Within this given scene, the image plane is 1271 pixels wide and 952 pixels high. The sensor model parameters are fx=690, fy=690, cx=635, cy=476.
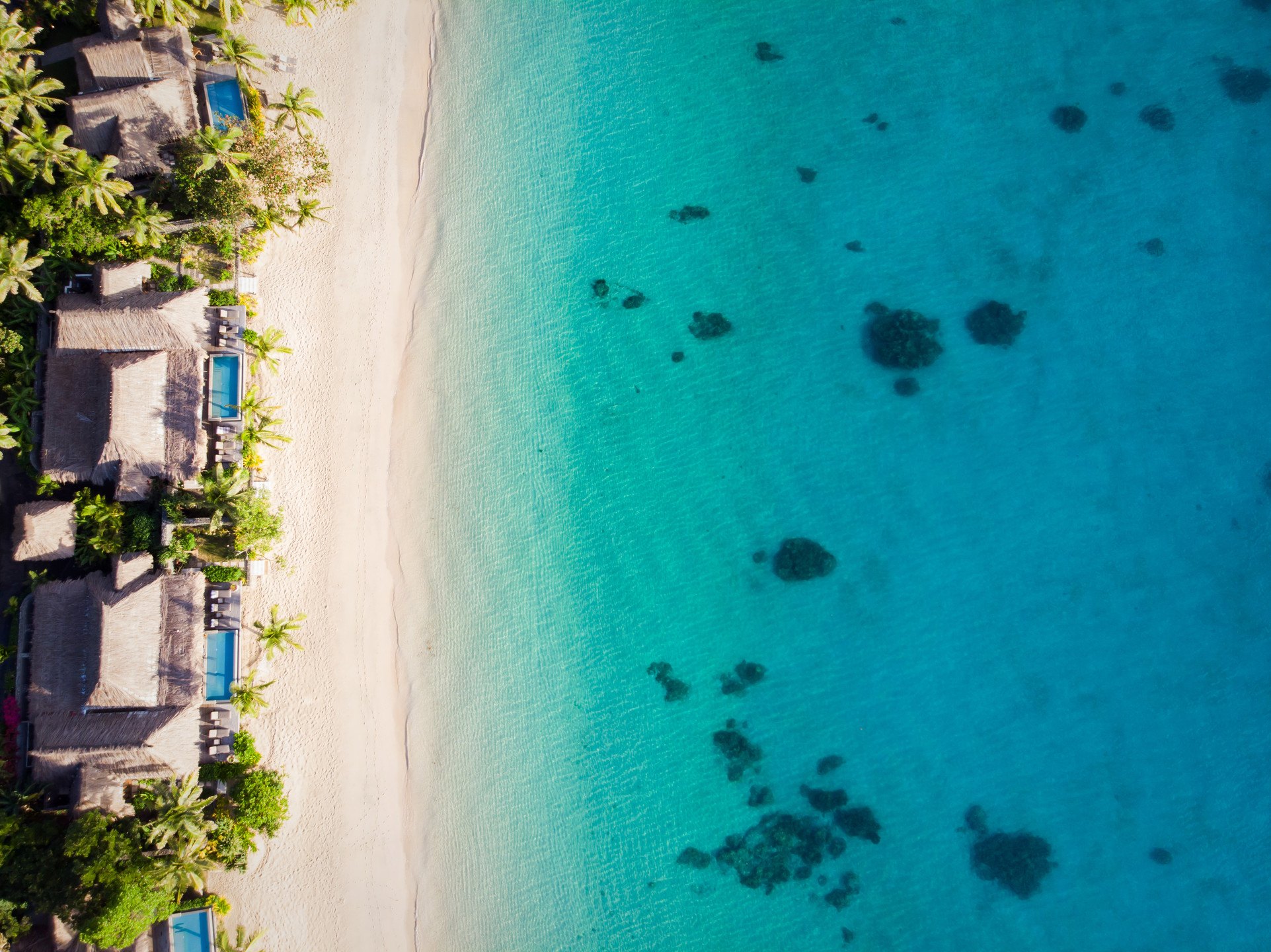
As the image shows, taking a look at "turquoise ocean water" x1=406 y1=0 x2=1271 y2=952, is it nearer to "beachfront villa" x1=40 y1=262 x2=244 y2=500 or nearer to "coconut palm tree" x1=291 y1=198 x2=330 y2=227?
"coconut palm tree" x1=291 y1=198 x2=330 y2=227

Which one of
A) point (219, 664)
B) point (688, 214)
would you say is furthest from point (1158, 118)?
point (219, 664)

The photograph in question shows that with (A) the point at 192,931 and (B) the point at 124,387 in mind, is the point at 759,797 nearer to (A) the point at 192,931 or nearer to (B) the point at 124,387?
(A) the point at 192,931

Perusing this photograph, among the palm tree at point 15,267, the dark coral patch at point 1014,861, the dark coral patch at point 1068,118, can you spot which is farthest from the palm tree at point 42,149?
the dark coral patch at point 1014,861

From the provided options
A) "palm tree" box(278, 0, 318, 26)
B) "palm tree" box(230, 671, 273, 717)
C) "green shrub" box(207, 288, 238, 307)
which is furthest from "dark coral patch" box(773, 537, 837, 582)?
"palm tree" box(278, 0, 318, 26)

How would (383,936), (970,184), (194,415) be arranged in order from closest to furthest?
(194,415), (383,936), (970,184)

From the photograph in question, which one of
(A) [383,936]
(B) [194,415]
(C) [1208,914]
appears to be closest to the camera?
(B) [194,415]

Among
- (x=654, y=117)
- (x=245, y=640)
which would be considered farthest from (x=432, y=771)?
(x=654, y=117)

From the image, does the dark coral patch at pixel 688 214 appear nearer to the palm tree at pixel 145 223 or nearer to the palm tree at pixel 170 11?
the palm tree at pixel 145 223

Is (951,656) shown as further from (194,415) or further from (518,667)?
(194,415)
